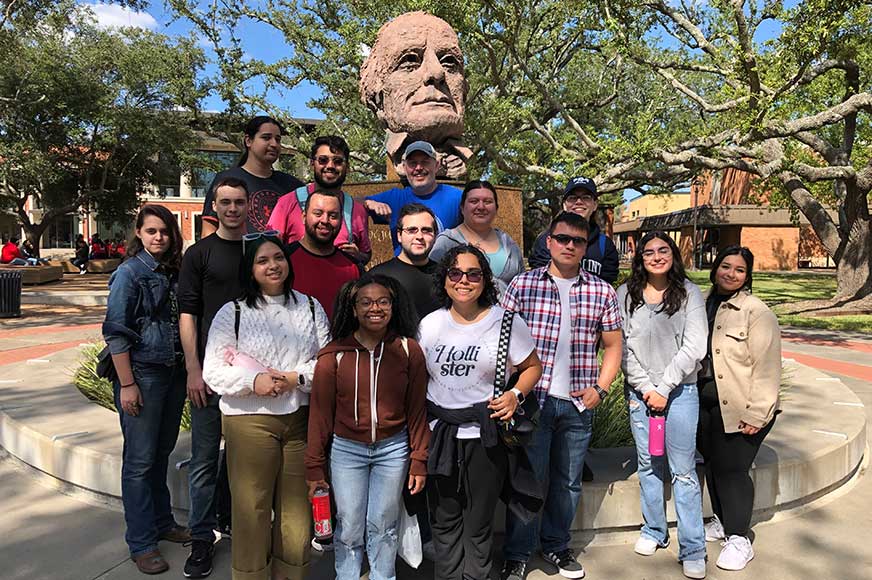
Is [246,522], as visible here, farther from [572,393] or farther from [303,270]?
[572,393]

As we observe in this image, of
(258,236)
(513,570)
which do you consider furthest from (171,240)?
(513,570)

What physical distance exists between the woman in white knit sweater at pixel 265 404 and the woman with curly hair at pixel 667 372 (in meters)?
1.68

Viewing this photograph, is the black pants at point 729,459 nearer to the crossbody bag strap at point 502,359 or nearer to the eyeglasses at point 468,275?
the crossbody bag strap at point 502,359

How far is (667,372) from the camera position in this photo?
3096 millimetres

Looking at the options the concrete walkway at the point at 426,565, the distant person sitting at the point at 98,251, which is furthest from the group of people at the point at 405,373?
the distant person sitting at the point at 98,251

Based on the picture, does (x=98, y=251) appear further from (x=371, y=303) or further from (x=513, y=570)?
(x=513, y=570)

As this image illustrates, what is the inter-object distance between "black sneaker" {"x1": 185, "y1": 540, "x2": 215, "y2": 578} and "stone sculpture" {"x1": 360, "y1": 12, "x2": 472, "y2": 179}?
152 inches

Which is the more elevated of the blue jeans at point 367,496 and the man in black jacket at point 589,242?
the man in black jacket at point 589,242

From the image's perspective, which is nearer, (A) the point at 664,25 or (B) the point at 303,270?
(B) the point at 303,270

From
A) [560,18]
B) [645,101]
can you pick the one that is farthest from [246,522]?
[645,101]

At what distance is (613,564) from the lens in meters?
3.25

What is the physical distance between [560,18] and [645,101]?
38.7 ft

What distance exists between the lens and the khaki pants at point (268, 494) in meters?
2.69

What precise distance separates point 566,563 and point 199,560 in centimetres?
184
